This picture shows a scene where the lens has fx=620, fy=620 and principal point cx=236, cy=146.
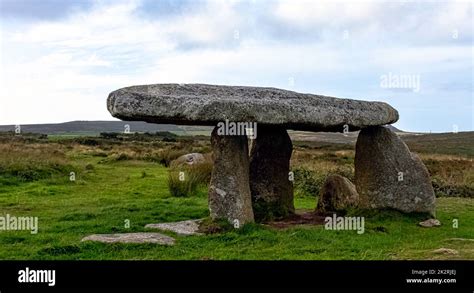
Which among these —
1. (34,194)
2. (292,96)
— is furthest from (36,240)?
(34,194)

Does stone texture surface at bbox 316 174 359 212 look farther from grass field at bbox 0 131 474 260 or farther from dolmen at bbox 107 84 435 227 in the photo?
grass field at bbox 0 131 474 260

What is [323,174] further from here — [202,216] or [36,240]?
[36,240]

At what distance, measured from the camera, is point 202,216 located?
1425 centimetres

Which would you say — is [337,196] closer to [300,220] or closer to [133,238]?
[300,220]

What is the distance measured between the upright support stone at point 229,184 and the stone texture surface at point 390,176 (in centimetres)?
326

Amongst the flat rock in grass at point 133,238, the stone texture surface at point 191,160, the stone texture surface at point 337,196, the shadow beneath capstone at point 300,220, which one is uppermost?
the stone texture surface at point 191,160

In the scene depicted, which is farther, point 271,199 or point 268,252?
point 271,199

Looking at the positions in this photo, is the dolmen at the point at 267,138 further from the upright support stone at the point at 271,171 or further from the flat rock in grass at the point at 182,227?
the flat rock in grass at the point at 182,227

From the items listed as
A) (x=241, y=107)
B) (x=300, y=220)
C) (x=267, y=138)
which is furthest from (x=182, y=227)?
(x=267, y=138)

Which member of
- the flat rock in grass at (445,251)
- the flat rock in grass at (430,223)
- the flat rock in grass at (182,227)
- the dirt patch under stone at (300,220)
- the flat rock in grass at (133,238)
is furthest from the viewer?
the flat rock in grass at (430,223)

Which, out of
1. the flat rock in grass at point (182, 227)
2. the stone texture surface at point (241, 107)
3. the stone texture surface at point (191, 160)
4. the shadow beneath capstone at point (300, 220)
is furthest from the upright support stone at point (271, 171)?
the stone texture surface at point (191, 160)

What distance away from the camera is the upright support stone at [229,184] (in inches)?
491

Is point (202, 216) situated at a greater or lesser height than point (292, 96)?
lesser

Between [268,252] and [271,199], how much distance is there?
432 cm
